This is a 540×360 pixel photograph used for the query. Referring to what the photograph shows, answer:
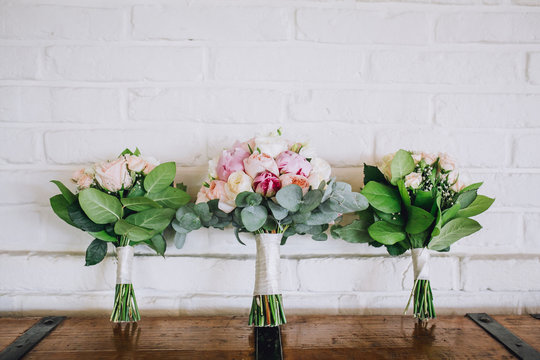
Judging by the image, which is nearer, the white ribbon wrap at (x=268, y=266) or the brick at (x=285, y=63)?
the white ribbon wrap at (x=268, y=266)

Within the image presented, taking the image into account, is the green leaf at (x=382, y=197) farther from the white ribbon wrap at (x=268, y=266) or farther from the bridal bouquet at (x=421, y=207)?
the white ribbon wrap at (x=268, y=266)

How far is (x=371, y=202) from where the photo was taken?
30.5 inches

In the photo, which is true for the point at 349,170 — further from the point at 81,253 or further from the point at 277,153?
the point at 81,253

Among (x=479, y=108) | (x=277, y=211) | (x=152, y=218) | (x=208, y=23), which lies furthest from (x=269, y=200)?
(x=479, y=108)

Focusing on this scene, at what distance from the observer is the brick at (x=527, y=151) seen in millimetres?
914

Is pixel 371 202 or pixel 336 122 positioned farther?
pixel 336 122

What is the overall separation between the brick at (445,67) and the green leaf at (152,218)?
549 millimetres

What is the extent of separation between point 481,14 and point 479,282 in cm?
61

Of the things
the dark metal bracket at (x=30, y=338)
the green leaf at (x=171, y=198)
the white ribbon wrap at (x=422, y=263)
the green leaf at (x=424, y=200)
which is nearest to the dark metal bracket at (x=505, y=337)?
the white ribbon wrap at (x=422, y=263)

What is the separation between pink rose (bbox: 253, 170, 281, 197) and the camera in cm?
69

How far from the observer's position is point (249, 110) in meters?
0.90

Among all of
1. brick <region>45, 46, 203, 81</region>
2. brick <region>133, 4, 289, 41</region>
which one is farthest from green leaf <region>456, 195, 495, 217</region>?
brick <region>45, 46, 203, 81</region>

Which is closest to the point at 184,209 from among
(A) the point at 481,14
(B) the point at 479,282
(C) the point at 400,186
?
(C) the point at 400,186

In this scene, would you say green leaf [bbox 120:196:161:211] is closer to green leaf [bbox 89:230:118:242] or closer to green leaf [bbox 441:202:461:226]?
green leaf [bbox 89:230:118:242]
